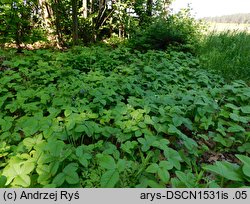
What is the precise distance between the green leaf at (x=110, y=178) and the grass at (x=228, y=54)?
4087mm

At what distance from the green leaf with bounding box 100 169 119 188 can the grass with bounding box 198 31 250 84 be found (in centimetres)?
409

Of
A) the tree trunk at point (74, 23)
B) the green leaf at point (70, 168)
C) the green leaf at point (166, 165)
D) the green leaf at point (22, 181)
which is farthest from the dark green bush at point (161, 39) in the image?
the green leaf at point (22, 181)

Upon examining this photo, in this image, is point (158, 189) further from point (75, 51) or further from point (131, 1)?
point (131, 1)

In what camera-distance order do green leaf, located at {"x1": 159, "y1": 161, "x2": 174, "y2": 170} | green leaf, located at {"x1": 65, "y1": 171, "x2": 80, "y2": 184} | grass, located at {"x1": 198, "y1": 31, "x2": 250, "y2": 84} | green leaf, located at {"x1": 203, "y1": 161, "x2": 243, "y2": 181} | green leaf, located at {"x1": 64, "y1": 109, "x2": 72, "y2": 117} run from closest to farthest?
1. green leaf, located at {"x1": 203, "y1": 161, "x2": 243, "y2": 181}
2. green leaf, located at {"x1": 65, "y1": 171, "x2": 80, "y2": 184}
3. green leaf, located at {"x1": 159, "y1": 161, "x2": 174, "y2": 170}
4. green leaf, located at {"x1": 64, "y1": 109, "x2": 72, "y2": 117}
5. grass, located at {"x1": 198, "y1": 31, "x2": 250, "y2": 84}

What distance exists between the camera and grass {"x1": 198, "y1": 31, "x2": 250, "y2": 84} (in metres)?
5.27

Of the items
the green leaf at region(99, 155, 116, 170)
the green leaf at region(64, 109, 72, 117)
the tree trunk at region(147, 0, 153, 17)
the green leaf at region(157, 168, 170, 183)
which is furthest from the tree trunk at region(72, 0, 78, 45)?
the green leaf at region(157, 168, 170, 183)

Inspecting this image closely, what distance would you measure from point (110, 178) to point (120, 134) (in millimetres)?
675

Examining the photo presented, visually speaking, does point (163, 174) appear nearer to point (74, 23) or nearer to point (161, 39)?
point (161, 39)

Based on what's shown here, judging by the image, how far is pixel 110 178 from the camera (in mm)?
1787

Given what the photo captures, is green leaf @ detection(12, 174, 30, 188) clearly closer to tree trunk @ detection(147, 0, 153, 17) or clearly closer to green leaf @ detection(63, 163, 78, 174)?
green leaf @ detection(63, 163, 78, 174)

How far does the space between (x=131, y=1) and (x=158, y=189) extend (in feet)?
28.4

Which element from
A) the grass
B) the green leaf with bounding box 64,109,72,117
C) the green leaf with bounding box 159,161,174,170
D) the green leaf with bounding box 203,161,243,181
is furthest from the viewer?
the grass

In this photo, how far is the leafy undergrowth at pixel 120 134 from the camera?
1846 millimetres

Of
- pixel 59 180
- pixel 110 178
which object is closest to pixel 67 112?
pixel 59 180
